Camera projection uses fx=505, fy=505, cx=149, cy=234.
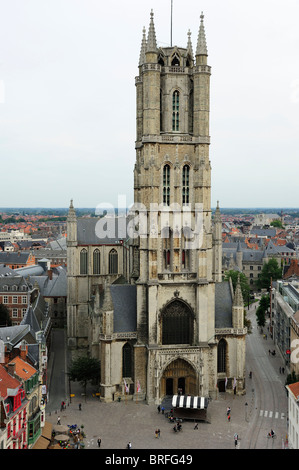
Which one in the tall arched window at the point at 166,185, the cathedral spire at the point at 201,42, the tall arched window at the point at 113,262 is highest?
the cathedral spire at the point at 201,42

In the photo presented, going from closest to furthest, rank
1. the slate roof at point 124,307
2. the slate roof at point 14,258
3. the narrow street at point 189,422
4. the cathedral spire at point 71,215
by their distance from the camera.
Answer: the narrow street at point 189,422, the slate roof at point 124,307, the cathedral spire at point 71,215, the slate roof at point 14,258

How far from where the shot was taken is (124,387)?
62.9 m

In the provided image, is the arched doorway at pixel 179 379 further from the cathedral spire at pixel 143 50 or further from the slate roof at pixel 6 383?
the cathedral spire at pixel 143 50

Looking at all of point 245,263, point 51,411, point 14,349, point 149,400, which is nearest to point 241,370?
point 149,400

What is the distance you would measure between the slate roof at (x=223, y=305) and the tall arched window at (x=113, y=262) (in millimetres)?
23402

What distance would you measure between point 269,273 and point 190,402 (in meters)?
88.3

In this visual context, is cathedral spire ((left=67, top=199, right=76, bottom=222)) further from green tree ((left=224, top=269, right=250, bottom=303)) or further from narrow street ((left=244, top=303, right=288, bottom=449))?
green tree ((left=224, top=269, right=250, bottom=303))

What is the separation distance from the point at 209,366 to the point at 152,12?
44885mm

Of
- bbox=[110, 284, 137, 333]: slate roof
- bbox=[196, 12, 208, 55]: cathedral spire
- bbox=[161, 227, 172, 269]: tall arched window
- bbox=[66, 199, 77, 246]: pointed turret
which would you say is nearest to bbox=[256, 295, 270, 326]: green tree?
bbox=[66, 199, 77, 246]: pointed turret

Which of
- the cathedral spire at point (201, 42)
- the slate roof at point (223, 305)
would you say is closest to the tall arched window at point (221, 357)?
the slate roof at point (223, 305)

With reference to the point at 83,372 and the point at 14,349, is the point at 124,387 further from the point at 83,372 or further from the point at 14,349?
the point at 14,349

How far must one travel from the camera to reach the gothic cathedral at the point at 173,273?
205ft

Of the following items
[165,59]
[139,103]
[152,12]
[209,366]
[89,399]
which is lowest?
[89,399]

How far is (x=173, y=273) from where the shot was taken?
6269 cm
